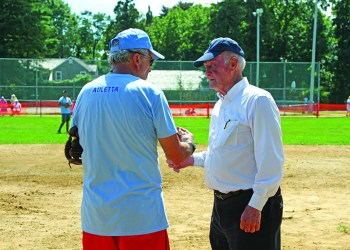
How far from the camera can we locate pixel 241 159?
4.29m

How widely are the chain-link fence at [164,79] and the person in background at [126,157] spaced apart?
39998 millimetres

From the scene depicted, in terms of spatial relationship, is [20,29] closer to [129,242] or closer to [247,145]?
[247,145]

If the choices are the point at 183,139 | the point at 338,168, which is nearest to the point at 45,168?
the point at 338,168

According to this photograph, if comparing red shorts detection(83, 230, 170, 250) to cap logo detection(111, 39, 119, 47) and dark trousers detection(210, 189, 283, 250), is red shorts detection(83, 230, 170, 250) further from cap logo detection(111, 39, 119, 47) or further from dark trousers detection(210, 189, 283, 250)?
cap logo detection(111, 39, 119, 47)

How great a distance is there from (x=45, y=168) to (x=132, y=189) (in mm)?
10528

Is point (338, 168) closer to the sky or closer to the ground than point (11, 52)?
closer to the ground

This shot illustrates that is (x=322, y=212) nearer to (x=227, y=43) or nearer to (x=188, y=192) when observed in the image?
(x=188, y=192)

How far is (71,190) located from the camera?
11.1 metres

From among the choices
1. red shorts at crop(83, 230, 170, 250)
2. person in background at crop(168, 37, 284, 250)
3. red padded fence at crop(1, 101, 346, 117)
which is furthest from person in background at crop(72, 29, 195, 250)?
red padded fence at crop(1, 101, 346, 117)

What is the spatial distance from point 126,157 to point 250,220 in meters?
0.93

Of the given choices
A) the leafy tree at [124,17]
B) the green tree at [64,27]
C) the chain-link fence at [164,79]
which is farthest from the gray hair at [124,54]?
the green tree at [64,27]

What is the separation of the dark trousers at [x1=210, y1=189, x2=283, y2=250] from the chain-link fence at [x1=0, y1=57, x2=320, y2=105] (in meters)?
39.6

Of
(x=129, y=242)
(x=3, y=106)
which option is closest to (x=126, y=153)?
(x=129, y=242)

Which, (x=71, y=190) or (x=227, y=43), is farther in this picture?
(x=71, y=190)
